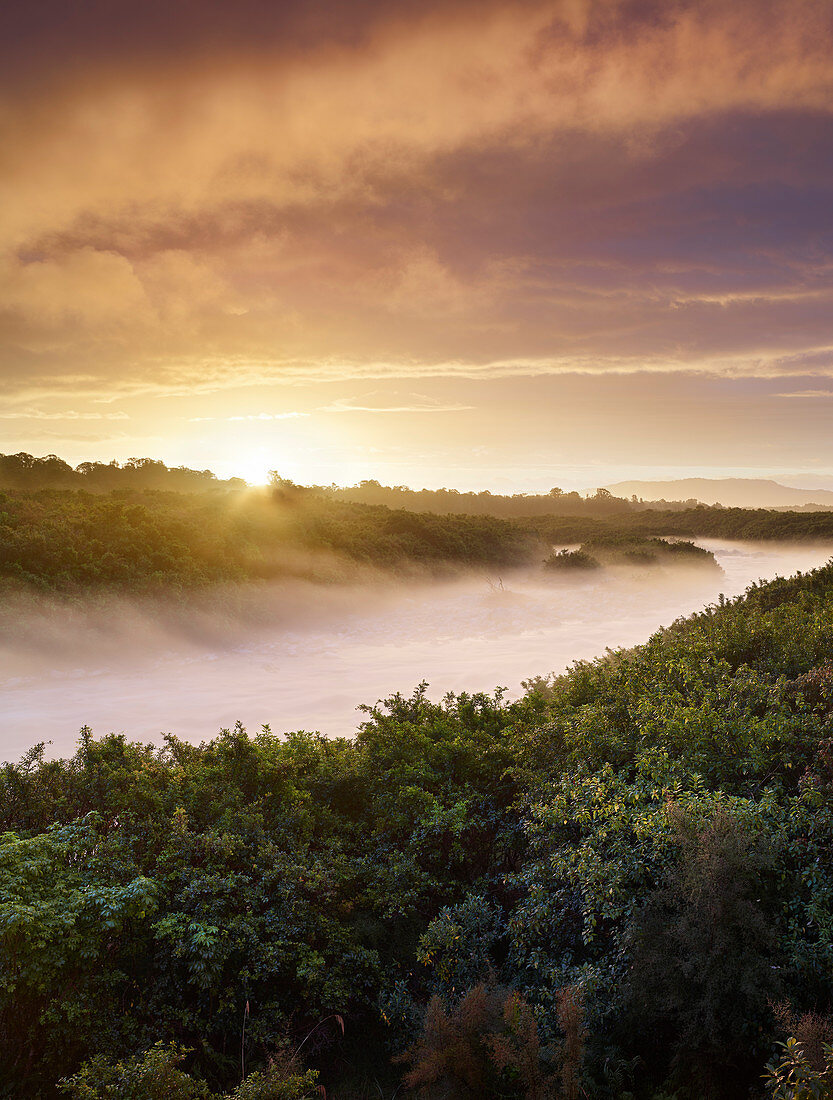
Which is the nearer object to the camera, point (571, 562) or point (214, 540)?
point (214, 540)

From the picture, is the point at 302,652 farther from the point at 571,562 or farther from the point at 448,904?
the point at 571,562

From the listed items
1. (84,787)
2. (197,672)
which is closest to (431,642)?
(197,672)

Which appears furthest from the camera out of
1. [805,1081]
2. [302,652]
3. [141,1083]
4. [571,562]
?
[571,562]

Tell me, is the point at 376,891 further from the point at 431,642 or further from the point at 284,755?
the point at 431,642

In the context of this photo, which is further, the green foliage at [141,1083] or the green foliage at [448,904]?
the green foliage at [448,904]

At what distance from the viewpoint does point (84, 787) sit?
27.6ft

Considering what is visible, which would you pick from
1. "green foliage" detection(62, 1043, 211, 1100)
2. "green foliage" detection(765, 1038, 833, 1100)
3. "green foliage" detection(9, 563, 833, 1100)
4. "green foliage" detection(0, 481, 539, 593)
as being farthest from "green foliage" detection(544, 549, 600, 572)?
"green foliage" detection(62, 1043, 211, 1100)

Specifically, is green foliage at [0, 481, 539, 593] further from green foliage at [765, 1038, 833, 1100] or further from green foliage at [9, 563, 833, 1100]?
green foliage at [765, 1038, 833, 1100]

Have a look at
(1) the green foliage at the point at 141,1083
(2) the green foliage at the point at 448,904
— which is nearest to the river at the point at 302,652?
(2) the green foliage at the point at 448,904

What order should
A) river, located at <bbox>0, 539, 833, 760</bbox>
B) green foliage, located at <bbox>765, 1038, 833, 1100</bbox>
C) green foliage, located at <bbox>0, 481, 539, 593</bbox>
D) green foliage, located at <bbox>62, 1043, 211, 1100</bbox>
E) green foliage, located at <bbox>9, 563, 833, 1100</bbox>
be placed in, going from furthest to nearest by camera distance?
Result: green foliage, located at <bbox>0, 481, 539, 593</bbox>
river, located at <bbox>0, 539, 833, 760</bbox>
green foliage, located at <bbox>9, 563, 833, 1100</bbox>
green foliage, located at <bbox>62, 1043, 211, 1100</bbox>
green foliage, located at <bbox>765, 1038, 833, 1100</bbox>

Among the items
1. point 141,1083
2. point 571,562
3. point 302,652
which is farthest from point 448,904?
point 571,562

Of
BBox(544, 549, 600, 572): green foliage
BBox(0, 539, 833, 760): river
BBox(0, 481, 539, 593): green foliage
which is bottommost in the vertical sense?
BBox(0, 539, 833, 760): river

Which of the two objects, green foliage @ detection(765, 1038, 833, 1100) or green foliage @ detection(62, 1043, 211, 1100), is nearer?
green foliage @ detection(765, 1038, 833, 1100)

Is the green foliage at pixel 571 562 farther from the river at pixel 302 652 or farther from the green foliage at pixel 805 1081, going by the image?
the green foliage at pixel 805 1081
